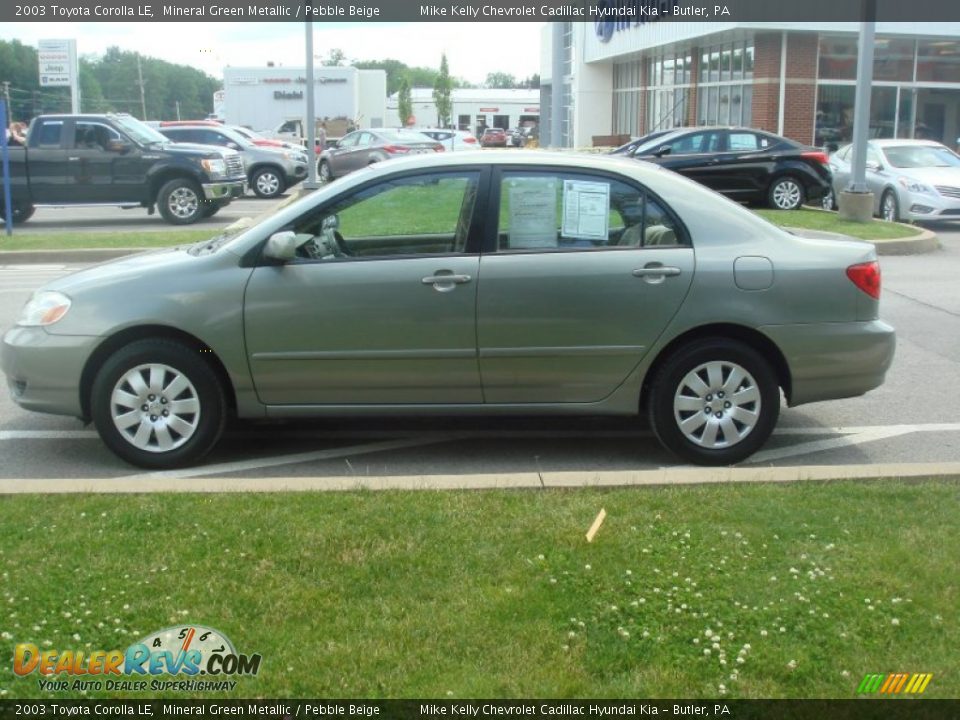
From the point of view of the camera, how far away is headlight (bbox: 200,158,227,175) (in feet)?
66.5

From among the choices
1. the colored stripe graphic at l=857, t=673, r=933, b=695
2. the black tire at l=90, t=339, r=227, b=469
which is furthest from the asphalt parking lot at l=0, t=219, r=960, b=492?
the colored stripe graphic at l=857, t=673, r=933, b=695

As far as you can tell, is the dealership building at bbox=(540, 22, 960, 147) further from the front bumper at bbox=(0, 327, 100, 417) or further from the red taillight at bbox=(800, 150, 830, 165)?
the front bumper at bbox=(0, 327, 100, 417)

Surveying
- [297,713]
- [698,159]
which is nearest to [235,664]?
[297,713]

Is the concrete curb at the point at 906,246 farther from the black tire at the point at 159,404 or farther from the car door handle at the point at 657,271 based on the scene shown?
the black tire at the point at 159,404

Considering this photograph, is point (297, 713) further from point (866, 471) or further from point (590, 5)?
point (590, 5)

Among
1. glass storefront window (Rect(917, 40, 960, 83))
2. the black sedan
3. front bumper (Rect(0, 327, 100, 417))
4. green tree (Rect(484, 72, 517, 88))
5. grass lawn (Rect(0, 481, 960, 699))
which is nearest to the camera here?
grass lawn (Rect(0, 481, 960, 699))

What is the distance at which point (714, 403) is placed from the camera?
5.95m

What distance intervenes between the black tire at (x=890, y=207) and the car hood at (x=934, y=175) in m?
0.41

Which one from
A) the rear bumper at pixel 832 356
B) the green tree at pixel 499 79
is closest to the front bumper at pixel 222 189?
the rear bumper at pixel 832 356

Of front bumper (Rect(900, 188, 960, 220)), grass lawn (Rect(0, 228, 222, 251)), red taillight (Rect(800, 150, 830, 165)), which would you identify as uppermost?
red taillight (Rect(800, 150, 830, 165))

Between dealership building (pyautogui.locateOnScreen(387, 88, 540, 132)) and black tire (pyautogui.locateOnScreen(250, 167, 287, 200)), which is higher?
dealership building (pyautogui.locateOnScreen(387, 88, 540, 132))

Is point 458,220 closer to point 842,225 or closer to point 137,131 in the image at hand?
point 842,225

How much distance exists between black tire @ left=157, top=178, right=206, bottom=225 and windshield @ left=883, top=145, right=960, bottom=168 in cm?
1232

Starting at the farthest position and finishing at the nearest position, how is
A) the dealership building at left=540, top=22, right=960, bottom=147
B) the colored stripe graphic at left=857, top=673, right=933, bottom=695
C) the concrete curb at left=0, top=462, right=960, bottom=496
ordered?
the dealership building at left=540, top=22, right=960, bottom=147, the concrete curb at left=0, top=462, right=960, bottom=496, the colored stripe graphic at left=857, top=673, right=933, bottom=695
